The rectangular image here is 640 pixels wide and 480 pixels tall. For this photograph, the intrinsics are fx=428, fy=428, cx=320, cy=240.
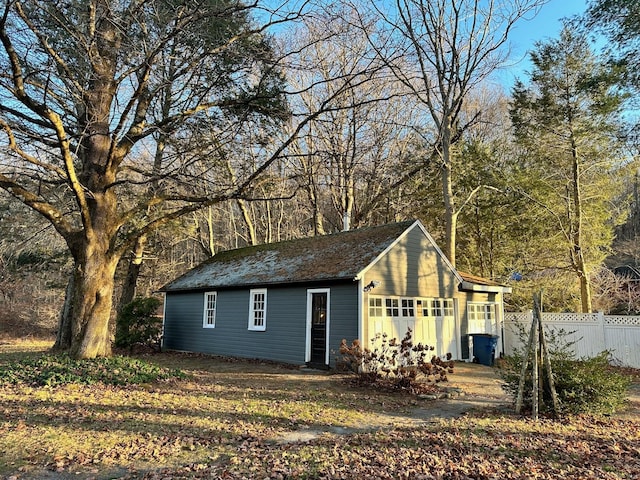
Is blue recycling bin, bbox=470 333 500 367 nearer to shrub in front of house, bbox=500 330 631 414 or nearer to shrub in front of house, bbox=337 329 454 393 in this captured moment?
shrub in front of house, bbox=337 329 454 393

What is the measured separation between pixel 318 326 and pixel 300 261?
7.51ft

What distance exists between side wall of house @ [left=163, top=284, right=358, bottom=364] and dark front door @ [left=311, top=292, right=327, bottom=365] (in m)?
0.26

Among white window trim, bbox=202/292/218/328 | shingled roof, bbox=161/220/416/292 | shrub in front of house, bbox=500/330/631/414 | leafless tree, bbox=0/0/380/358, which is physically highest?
leafless tree, bbox=0/0/380/358

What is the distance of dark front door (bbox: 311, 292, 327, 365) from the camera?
12031 mm

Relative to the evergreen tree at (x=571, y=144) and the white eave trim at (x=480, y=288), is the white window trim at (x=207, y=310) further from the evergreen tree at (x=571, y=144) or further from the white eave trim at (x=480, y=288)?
the evergreen tree at (x=571, y=144)

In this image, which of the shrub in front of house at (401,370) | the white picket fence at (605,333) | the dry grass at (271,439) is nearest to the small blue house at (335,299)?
the shrub in front of house at (401,370)

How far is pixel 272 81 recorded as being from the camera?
33.6ft

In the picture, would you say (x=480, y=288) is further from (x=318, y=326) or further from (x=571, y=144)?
(x=571, y=144)

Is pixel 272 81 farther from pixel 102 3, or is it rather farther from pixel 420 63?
pixel 420 63

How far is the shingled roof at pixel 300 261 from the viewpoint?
39.1 feet

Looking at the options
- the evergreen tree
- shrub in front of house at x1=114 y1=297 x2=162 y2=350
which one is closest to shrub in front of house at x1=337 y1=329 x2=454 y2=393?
shrub in front of house at x1=114 y1=297 x2=162 y2=350

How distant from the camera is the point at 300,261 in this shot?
13.6 meters

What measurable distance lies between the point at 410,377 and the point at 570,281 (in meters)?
14.0

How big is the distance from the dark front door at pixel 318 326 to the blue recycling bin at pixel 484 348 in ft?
17.9
